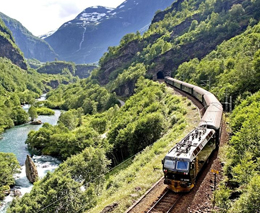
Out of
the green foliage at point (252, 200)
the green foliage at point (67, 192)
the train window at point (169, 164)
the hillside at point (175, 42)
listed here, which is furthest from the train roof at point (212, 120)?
the hillside at point (175, 42)

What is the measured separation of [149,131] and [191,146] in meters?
25.4

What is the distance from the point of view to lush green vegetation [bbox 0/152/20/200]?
44878 mm

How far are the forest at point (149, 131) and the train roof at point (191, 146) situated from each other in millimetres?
2628

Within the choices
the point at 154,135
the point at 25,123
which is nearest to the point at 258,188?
the point at 154,135

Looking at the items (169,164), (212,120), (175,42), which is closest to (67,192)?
(169,164)

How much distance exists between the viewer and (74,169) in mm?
36531

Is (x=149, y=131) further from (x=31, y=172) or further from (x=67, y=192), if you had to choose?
(x=31, y=172)

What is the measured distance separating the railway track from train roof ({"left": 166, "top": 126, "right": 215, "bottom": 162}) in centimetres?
323

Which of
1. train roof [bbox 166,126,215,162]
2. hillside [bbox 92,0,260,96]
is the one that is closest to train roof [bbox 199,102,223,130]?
train roof [bbox 166,126,215,162]

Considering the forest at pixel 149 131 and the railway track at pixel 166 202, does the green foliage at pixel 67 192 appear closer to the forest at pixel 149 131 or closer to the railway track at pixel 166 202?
the forest at pixel 149 131

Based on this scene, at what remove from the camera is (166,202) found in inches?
742

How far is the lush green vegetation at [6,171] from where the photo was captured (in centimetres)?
4488

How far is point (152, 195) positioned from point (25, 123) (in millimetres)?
→ 103949

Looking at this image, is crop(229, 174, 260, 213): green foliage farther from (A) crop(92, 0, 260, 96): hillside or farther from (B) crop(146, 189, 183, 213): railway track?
(A) crop(92, 0, 260, 96): hillside
